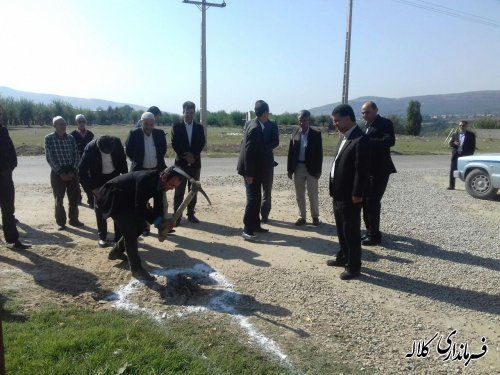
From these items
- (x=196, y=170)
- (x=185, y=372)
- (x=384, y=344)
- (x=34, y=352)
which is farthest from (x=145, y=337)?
(x=196, y=170)

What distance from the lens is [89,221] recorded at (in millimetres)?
8055

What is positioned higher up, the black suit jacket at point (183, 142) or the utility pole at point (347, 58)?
the utility pole at point (347, 58)

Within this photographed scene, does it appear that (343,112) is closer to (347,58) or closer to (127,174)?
(127,174)

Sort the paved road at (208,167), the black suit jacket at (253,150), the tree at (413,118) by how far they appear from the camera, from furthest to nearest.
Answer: the tree at (413,118) → the paved road at (208,167) → the black suit jacket at (253,150)

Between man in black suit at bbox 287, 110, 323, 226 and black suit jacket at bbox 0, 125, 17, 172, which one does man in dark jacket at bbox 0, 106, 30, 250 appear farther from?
man in black suit at bbox 287, 110, 323, 226

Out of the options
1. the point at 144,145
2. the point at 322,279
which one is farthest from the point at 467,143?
the point at 144,145

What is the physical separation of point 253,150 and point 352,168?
6.54 ft

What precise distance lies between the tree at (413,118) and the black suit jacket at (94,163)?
53717 millimetres

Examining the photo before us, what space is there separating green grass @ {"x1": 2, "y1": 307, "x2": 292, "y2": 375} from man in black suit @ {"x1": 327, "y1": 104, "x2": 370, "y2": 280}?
1.92m

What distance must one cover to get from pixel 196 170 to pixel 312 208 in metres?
2.19

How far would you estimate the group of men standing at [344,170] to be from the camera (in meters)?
5.23

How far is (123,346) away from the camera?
3.66 m

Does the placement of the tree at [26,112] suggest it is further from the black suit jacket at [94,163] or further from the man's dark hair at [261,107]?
the man's dark hair at [261,107]

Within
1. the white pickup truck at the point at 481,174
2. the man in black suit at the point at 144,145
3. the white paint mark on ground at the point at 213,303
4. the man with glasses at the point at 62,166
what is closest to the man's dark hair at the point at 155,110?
the man in black suit at the point at 144,145
